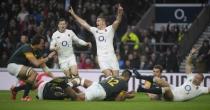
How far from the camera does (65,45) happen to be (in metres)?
22.3

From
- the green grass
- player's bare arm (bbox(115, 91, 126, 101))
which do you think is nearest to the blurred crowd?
player's bare arm (bbox(115, 91, 126, 101))

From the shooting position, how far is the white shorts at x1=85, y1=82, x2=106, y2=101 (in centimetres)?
1841

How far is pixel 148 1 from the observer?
1334 inches

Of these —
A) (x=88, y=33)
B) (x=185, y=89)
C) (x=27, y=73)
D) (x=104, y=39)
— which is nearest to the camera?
(x=27, y=73)

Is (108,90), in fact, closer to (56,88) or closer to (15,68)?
(56,88)

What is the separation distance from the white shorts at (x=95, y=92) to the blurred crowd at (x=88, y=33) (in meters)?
8.87

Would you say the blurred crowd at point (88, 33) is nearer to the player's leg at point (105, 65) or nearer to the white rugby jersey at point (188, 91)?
the player's leg at point (105, 65)

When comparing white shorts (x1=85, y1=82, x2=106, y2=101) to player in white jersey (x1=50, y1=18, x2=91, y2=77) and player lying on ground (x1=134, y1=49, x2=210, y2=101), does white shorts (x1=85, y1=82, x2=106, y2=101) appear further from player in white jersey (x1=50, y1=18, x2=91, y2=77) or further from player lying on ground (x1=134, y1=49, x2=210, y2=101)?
player in white jersey (x1=50, y1=18, x2=91, y2=77)

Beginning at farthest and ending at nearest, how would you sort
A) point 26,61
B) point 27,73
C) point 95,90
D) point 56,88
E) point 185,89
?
point 26,61 < point 185,89 < point 27,73 < point 56,88 < point 95,90

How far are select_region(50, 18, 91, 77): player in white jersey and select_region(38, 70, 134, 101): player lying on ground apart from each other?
10.4 ft

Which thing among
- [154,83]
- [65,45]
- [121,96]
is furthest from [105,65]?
[121,96]

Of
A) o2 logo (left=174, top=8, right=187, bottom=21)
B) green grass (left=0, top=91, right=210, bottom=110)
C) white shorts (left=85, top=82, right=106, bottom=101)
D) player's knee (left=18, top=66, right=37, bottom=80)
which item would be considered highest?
o2 logo (left=174, top=8, right=187, bottom=21)

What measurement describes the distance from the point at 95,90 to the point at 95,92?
0.23 feet

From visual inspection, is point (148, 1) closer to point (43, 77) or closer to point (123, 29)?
point (123, 29)
